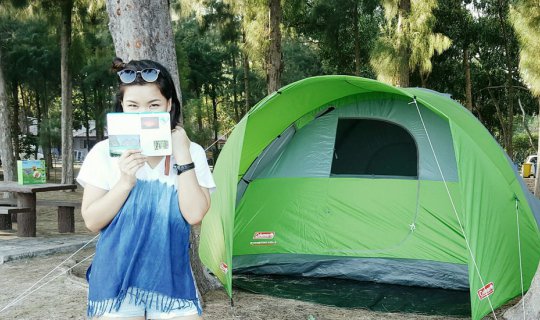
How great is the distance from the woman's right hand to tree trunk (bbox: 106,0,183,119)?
2.23m

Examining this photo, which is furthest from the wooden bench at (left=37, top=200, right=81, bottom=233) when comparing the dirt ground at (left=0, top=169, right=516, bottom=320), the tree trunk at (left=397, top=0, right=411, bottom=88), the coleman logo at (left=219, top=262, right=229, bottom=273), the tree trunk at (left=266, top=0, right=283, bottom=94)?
the tree trunk at (left=397, top=0, right=411, bottom=88)

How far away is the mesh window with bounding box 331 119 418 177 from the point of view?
5.33 meters

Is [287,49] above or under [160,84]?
above

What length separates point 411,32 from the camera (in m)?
11.0

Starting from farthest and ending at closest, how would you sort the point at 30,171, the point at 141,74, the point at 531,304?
the point at 30,171
the point at 531,304
the point at 141,74

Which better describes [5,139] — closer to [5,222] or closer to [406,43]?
[5,222]

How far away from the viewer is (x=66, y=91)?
1273 centimetres

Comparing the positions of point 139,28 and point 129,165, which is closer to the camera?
point 129,165

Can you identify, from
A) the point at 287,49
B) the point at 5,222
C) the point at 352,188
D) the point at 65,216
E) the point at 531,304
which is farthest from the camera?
the point at 287,49

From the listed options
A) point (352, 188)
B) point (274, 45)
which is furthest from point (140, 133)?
point (274, 45)

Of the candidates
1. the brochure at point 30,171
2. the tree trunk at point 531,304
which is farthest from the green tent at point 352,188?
the brochure at point 30,171

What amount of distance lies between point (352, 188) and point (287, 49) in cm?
2049

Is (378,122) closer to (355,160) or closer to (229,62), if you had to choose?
(355,160)

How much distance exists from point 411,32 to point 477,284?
26.4ft
